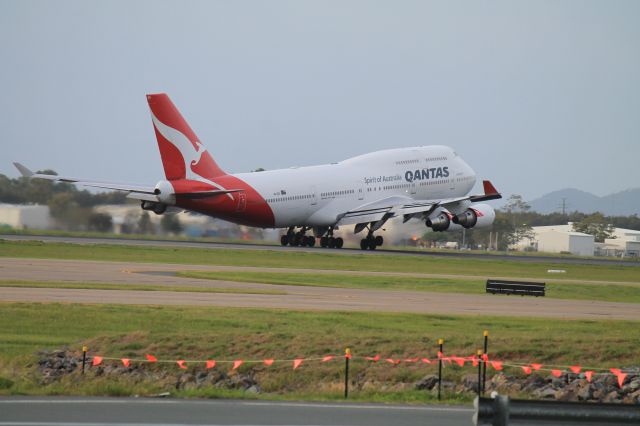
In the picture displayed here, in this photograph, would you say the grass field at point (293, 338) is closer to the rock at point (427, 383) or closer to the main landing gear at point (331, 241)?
the rock at point (427, 383)

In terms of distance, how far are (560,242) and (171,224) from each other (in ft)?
241

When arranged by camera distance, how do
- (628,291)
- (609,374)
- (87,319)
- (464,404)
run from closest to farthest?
(464,404) < (609,374) < (87,319) < (628,291)

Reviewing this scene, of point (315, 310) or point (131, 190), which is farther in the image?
point (131, 190)

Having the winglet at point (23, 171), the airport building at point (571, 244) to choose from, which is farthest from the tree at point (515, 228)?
the winglet at point (23, 171)

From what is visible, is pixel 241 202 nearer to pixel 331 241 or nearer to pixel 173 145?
pixel 173 145

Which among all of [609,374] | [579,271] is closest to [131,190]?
[579,271]

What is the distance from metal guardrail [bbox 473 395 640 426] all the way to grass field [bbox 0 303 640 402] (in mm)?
11849

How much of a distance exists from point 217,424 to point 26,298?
21807mm

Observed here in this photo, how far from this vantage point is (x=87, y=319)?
32.0 metres

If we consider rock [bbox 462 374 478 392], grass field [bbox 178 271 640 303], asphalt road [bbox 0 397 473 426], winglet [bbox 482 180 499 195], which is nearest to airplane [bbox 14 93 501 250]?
winglet [bbox 482 180 499 195]

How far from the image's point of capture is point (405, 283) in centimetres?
5144

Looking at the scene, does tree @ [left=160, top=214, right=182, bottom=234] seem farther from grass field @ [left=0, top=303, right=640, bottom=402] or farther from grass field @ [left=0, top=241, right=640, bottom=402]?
grass field @ [left=0, top=303, right=640, bottom=402]

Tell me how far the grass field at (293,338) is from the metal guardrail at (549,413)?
11849 millimetres

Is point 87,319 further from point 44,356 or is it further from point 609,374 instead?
point 609,374
